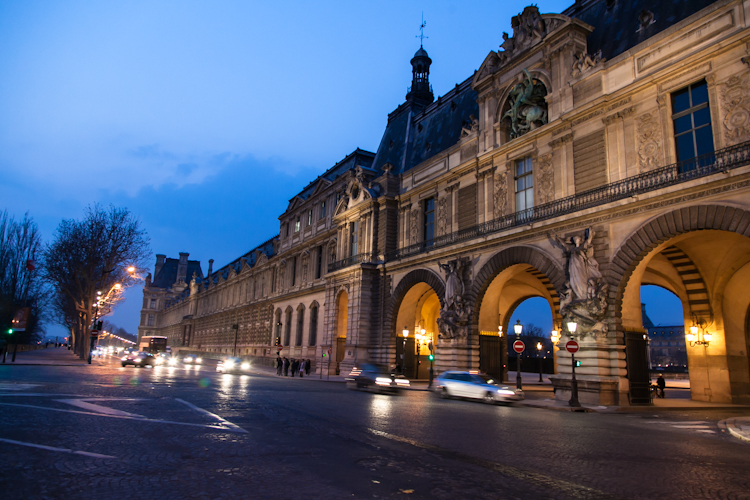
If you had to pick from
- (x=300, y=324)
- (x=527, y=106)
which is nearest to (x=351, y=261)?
(x=300, y=324)

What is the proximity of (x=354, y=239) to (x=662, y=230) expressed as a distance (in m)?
25.7

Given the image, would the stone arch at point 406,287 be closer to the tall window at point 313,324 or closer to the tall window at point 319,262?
the tall window at point 313,324

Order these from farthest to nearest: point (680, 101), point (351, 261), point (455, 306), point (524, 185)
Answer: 1. point (351, 261)
2. point (455, 306)
3. point (524, 185)
4. point (680, 101)

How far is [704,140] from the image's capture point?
1906cm

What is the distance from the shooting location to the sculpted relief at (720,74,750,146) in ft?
57.7

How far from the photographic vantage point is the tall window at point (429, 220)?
3381 cm

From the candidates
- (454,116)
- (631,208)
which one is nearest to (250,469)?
(631,208)

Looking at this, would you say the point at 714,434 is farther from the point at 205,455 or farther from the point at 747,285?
the point at 747,285

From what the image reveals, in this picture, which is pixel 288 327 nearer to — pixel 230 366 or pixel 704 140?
pixel 230 366

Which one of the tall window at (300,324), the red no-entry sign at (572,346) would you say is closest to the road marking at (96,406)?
the red no-entry sign at (572,346)

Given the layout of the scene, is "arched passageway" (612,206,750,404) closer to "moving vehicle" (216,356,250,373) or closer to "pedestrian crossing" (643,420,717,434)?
"pedestrian crossing" (643,420,717,434)

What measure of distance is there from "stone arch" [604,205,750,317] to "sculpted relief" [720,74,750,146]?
8.85ft

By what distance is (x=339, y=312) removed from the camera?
41094 mm

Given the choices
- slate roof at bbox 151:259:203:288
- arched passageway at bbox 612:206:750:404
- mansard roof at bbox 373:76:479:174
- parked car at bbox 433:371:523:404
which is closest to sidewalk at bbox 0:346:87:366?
mansard roof at bbox 373:76:479:174
